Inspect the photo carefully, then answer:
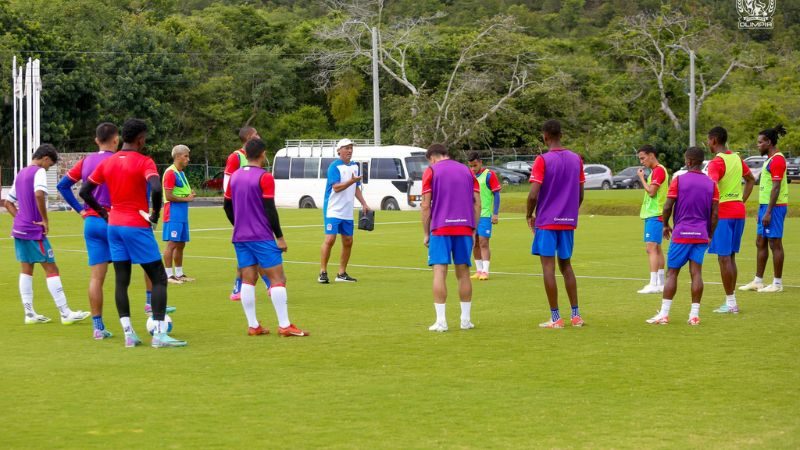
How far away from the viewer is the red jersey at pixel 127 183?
10688 millimetres

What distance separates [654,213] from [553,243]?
407cm

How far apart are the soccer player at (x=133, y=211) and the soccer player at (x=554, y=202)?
12.6 feet

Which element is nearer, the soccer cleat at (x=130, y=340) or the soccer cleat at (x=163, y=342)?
the soccer cleat at (x=163, y=342)

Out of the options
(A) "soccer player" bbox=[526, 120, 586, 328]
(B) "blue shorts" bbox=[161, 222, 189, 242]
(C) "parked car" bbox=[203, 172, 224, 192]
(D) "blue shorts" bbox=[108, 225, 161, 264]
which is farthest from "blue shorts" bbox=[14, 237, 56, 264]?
(C) "parked car" bbox=[203, 172, 224, 192]

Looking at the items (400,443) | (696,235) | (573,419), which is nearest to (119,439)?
(400,443)

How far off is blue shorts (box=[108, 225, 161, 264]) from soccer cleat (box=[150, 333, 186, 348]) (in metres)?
0.74

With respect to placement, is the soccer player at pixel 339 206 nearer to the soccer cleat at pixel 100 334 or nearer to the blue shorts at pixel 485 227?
the blue shorts at pixel 485 227

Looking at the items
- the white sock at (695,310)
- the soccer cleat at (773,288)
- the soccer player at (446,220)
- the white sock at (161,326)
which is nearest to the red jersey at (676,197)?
the white sock at (695,310)

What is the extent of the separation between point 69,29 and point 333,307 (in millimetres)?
56855

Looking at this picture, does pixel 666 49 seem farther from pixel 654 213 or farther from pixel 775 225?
pixel 775 225

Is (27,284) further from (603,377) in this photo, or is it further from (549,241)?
(603,377)

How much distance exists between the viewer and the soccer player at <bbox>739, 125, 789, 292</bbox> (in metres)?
14.7

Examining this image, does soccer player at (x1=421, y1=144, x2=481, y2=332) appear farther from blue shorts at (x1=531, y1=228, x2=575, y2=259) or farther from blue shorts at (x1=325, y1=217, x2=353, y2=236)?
blue shorts at (x1=325, y1=217, x2=353, y2=236)

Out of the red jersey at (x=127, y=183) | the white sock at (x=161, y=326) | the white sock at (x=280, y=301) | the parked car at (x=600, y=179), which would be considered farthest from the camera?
the parked car at (x=600, y=179)
